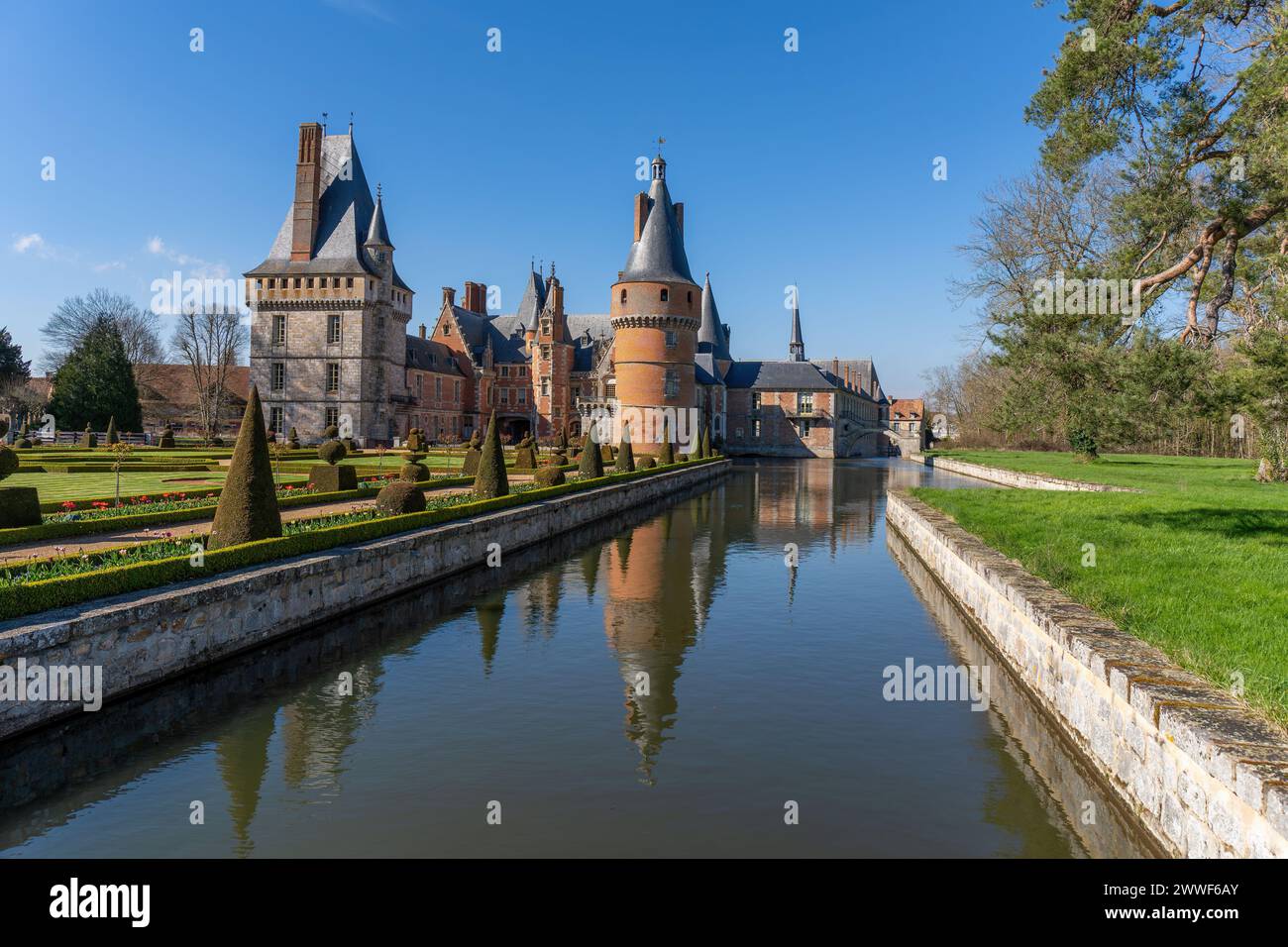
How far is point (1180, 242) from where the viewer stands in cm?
1230

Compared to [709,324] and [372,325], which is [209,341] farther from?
[709,324]

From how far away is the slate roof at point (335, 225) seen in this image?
162 feet

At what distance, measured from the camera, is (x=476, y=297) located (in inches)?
2997

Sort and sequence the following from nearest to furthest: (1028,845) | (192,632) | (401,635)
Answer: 1. (1028,845)
2. (192,632)
3. (401,635)

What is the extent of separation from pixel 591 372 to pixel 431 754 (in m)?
62.5

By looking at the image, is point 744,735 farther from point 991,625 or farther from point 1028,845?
point 991,625

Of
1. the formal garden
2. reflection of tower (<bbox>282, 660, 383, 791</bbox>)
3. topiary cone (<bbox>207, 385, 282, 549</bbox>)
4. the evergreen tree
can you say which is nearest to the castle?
the evergreen tree

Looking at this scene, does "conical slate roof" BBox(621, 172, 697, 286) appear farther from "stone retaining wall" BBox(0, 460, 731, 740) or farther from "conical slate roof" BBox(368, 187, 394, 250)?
"stone retaining wall" BBox(0, 460, 731, 740)

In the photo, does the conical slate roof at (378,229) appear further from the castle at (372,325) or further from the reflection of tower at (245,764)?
the reflection of tower at (245,764)

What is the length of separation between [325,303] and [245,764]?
46950 millimetres

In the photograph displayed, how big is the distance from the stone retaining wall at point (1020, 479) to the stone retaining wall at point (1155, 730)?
56.7 ft

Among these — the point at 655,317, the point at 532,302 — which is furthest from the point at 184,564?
the point at 532,302

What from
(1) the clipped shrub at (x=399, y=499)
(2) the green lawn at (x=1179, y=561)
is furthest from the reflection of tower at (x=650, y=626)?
(2) the green lawn at (x=1179, y=561)
